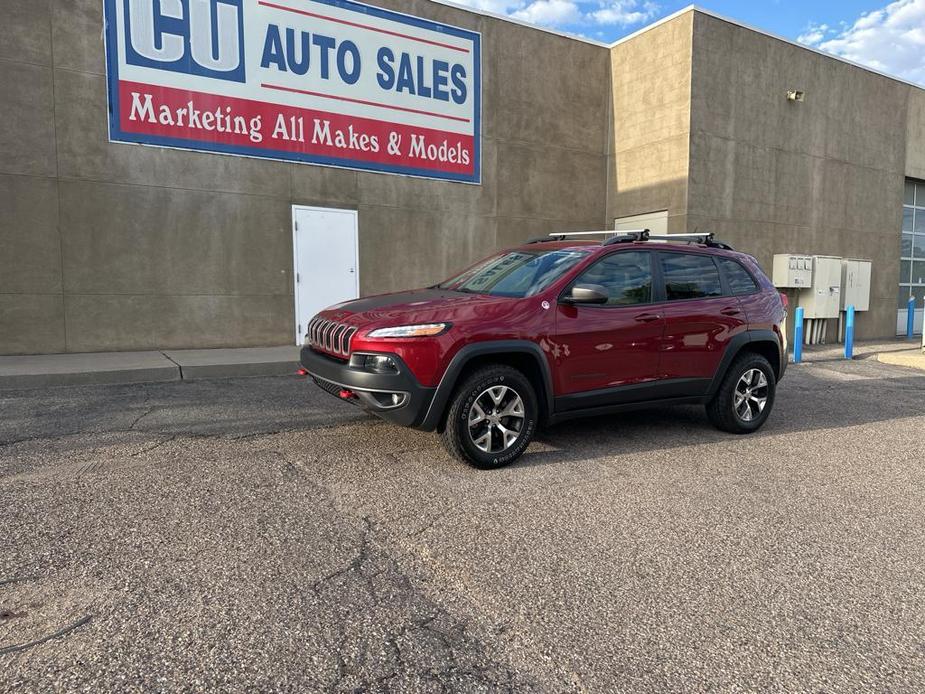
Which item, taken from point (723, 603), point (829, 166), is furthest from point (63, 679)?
point (829, 166)

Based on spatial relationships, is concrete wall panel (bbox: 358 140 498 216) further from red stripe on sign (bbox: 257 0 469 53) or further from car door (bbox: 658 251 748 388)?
car door (bbox: 658 251 748 388)

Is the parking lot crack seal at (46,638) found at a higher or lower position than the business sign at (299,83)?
lower

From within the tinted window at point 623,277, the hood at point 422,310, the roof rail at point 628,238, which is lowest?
the hood at point 422,310

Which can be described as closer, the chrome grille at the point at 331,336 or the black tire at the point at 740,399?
the chrome grille at the point at 331,336

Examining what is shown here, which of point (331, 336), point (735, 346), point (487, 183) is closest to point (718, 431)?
point (735, 346)

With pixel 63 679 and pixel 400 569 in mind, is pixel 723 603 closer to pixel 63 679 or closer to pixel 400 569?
pixel 400 569

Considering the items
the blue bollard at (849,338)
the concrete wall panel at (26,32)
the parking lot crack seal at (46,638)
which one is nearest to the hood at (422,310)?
the parking lot crack seal at (46,638)

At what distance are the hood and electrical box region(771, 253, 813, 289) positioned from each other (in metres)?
11.7

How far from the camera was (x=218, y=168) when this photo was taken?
10500 millimetres

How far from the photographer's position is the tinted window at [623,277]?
5215mm

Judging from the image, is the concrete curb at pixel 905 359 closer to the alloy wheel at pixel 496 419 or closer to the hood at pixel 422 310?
the alloy wheel at pixel 496 419

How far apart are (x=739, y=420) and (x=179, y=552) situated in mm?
4935

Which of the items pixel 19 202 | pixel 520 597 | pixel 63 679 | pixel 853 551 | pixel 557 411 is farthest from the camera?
pixel 19 202

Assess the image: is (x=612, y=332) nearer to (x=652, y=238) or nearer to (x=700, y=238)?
(x=652, y=238)
